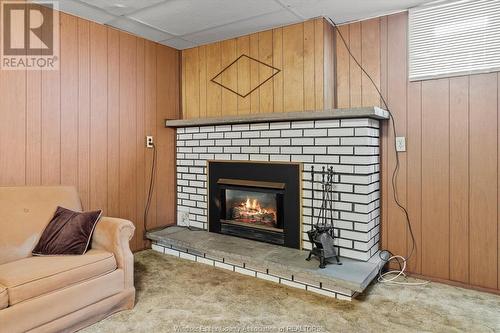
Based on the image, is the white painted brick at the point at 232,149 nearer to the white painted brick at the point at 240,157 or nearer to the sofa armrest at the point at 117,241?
the white painted brick at the point at 240,157

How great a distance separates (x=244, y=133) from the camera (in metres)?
3.42

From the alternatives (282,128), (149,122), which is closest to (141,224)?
(149,122)

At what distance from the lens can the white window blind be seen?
2525 mm

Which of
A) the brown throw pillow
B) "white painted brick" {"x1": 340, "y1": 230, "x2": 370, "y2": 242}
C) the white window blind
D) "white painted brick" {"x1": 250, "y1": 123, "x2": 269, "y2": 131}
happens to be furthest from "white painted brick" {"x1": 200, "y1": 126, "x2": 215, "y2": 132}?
the white window blind

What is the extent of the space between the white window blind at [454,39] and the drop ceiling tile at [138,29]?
2.41 m

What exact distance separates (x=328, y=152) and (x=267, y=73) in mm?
1057

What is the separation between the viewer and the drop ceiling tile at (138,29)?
3131 mm

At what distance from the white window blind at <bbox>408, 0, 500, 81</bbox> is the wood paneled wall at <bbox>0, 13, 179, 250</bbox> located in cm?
259

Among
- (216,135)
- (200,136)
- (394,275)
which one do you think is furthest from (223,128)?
(394,275)

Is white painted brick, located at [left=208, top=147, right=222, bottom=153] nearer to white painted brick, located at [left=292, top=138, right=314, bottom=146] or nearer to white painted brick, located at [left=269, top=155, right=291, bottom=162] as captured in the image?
white painted brick, located at [left=269, top=155, right=291, bottom=162]

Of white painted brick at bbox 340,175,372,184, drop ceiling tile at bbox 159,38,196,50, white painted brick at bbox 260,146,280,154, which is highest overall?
drop ceiling tile at bbox 159,38,196,50

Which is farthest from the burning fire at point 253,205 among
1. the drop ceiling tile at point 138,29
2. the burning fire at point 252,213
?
the drop ceiling tile at point 138,29

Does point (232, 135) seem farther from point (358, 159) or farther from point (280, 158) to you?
point (358, 159)

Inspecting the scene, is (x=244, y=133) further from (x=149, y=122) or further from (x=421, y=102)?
(x=421, y=102)
